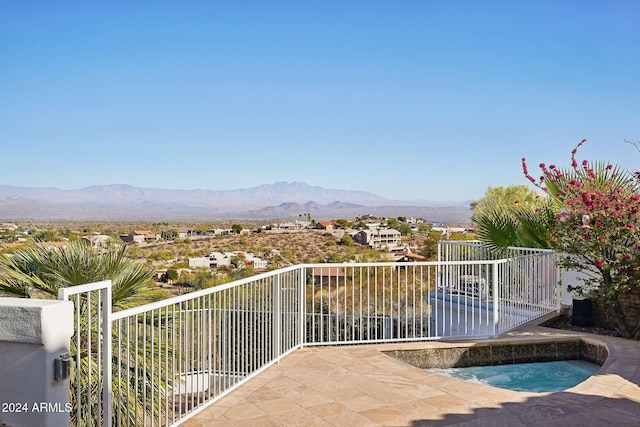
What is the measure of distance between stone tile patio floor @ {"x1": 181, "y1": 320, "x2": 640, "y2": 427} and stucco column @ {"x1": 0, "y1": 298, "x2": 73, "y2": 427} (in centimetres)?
135

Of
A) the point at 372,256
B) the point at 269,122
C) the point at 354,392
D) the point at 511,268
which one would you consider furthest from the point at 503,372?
the point at 269,122

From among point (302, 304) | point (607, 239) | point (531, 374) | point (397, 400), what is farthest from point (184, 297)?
point (607, 239)

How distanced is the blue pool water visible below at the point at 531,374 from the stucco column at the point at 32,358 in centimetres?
469

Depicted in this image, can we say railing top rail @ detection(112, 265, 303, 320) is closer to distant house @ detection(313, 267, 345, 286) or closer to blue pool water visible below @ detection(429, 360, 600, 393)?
distant house @ detection(313, 267, 345, 286)

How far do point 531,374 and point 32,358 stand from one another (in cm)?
579

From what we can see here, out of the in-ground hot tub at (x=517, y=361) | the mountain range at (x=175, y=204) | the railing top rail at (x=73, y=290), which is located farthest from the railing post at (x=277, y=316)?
the mountain range at (x=175, y=204)

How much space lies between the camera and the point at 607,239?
6.92 m

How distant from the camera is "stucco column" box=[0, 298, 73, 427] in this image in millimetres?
2713

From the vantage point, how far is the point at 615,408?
4.33 meters

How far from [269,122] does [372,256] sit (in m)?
36.8

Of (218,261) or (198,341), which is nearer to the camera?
(198,341)

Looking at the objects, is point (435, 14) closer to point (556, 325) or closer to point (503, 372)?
point (556, 325)

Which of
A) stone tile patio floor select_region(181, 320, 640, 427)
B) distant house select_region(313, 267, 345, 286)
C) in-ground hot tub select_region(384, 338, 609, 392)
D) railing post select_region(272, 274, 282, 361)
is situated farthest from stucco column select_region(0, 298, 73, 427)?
in-ground hot tub select_region(384, 338, 609, 392)

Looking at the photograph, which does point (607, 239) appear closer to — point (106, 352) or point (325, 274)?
point (325, 274)
